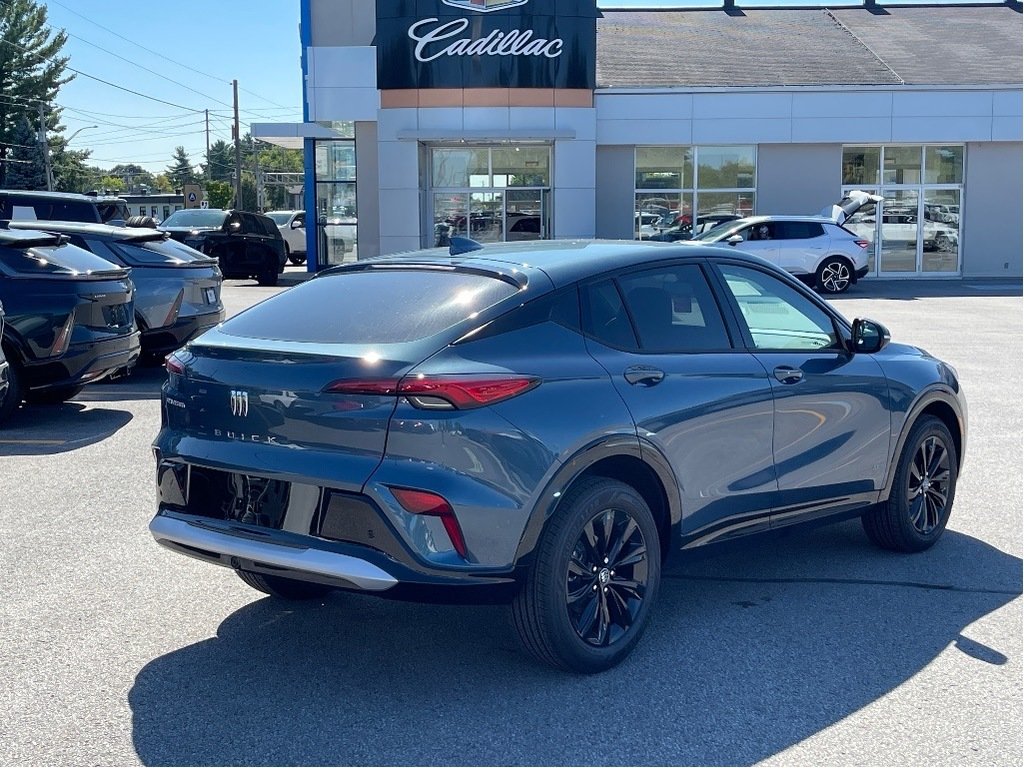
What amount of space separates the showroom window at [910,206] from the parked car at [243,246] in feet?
47.9

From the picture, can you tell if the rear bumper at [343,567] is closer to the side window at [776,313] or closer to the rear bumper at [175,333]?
the side window at [776,313]

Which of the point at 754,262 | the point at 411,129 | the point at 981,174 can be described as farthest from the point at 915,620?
the point at 981,174

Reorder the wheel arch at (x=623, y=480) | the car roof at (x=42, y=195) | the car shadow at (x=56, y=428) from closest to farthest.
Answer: the wheel arch at (x=623, y=480), the car shadow at (x=56, y=428), the car roof at (x=42, y=195)

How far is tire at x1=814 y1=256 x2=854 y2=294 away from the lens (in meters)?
24.7

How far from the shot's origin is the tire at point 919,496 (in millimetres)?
6020

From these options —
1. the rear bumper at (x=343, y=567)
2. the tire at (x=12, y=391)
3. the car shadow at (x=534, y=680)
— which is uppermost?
the rear bumper at (x=343, y=567)

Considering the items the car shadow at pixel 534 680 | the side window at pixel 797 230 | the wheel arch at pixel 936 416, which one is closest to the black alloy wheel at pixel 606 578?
the car shadow at pixel 534 680

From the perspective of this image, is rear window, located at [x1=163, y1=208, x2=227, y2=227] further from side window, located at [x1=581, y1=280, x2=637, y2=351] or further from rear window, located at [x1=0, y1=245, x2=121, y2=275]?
side window, located at [x1=581, y1=280, x2=637, y2=351]

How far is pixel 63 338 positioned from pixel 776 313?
21.0 feet

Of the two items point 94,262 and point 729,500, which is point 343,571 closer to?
point 729,500

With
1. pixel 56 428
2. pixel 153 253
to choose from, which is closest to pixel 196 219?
pixel 153 253

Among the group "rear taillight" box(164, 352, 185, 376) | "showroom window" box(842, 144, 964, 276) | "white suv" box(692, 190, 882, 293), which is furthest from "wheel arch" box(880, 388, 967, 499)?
"showroom window" box(842, 144, 964, 276)

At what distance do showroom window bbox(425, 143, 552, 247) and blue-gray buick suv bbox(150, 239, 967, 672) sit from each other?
78.9ft

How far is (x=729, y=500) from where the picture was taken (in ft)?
16.6
